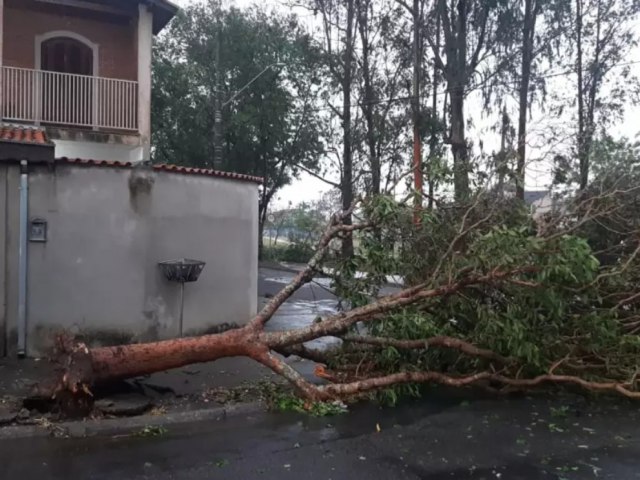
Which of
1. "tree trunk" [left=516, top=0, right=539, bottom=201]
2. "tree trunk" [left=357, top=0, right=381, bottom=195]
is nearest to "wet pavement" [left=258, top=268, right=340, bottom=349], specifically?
"tree trunk" [left=357, top=0, right=381, bottom=195]

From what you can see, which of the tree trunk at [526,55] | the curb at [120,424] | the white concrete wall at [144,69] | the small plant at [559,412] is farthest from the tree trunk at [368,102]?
the curb at [120,424]

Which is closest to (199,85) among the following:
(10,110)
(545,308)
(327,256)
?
(10,110)

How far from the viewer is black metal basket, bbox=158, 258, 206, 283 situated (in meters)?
9.07

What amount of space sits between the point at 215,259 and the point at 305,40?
20.3m

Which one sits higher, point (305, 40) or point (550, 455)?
point (305, 40)

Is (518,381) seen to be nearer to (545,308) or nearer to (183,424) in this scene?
(545,308)

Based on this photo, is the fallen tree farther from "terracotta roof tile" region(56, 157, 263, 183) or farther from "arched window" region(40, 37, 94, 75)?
"arched window" region(40, 37, 94, 75)

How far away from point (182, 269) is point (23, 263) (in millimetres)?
2104

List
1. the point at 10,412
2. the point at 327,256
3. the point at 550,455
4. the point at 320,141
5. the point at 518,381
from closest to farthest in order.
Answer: the point at 550,455, the point at 10,412, the point at 518,381, the point at 327,256, the point at 320,141

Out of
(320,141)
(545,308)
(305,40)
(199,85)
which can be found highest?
(305,40)

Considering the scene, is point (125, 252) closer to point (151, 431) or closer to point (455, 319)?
point (151, 431)

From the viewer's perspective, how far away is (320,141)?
100 ft

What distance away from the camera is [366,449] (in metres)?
5.53

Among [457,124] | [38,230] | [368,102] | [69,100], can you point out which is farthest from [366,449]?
[368,102]
